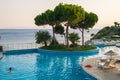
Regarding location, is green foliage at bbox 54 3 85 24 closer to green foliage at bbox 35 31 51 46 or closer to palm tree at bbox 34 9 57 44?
palm tree at bbox 34 9 57 44

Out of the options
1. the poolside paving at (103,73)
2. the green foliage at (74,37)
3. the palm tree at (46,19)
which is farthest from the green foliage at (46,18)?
the poolside paving at (103,73)

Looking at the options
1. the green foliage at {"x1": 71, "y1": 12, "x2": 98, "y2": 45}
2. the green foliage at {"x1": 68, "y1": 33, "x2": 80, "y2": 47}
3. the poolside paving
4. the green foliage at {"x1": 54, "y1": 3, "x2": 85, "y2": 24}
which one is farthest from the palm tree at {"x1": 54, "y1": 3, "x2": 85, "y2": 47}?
the poolside paving

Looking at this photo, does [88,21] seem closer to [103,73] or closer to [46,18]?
[46,18]

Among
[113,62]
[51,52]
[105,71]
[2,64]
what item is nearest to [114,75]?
[105,71]

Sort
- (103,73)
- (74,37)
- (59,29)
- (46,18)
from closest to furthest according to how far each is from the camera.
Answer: (103,73)
(74,37)
(46,18)
(59,29)

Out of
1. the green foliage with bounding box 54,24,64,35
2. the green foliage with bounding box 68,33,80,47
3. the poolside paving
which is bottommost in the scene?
the poolside paving

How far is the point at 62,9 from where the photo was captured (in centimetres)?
2995

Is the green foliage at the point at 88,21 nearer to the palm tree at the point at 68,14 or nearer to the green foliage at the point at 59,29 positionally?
the palm tree at the point at 68,14

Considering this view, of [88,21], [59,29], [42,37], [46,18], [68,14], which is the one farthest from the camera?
[88,21]

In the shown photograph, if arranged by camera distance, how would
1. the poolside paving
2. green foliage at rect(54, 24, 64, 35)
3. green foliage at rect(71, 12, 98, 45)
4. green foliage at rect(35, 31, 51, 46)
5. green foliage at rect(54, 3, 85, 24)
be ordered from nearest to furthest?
the poolside paving < green foliage at rect(54, 3, 85, 24) < green foliage at rect(35, 31, 51, 46) < green foliage at rect(54, 24, 64, 35) < green foliage at rect(71, 12, 98, 45)

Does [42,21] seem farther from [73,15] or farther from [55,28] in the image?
[73,15]

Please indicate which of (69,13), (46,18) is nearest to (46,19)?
(46,18)

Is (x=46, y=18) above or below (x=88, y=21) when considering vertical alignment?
above

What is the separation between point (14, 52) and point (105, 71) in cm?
1553
